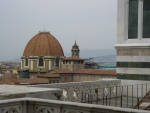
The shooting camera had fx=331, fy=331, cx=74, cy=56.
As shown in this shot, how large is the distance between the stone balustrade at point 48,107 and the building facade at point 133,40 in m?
5.84

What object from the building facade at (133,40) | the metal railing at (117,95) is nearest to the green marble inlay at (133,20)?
the building facade at (133,40)

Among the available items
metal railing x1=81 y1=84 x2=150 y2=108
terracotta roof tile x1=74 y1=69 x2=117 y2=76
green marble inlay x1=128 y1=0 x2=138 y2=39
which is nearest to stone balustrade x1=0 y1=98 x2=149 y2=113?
metal railing x1=81 y1=84 x2=150 y2=108

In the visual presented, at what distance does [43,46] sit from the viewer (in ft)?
367

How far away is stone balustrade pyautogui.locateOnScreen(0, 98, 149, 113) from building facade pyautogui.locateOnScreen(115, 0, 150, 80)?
584cm

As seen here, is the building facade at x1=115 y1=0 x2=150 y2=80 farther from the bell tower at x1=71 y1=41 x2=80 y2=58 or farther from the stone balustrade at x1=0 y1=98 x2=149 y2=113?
the bell tower at x1=71 y1=41 x2=80 y2=58

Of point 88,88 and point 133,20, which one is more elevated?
point 133,20

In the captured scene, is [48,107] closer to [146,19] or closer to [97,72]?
[146,19]

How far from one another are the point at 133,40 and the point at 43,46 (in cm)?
10172

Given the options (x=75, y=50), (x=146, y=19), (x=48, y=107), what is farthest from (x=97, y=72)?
(x=48, y=107)

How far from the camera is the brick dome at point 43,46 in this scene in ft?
362

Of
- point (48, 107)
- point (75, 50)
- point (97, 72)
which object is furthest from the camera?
point (75, 50)

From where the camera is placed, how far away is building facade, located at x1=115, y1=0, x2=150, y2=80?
10672 millimetres

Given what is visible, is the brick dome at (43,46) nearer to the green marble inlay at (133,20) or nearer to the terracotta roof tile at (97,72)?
the terracotta roof tile at (97,72)

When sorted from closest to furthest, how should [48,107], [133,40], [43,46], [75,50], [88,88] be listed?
[48,107] < [88,88] < [133,40] < [43,46] < [75,50]
